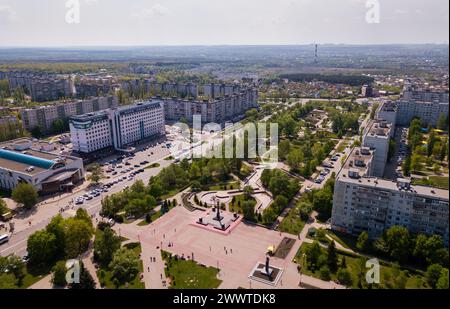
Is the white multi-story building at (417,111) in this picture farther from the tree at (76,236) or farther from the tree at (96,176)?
the tree at (76,236)

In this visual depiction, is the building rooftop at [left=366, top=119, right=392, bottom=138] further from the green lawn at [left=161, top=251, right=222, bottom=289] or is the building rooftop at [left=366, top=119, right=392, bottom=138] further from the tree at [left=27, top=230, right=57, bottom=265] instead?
the tree at [left=27, top=230, right=57, bottom=265]

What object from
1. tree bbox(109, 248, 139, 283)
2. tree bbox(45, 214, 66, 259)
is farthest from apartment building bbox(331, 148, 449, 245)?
tree bbox(45, 214, 66, 259)

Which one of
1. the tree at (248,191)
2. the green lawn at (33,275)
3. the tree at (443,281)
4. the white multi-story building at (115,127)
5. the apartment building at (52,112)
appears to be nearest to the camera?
the tree at (443,281)

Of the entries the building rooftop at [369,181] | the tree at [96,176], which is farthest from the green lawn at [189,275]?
the tree at [96,176]

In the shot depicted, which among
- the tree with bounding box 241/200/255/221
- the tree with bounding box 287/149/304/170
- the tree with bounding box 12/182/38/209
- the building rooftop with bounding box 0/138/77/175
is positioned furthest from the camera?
the tree with bounding box 287/149/304/170

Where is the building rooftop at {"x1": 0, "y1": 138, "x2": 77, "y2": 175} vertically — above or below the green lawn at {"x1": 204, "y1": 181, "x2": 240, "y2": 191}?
above
